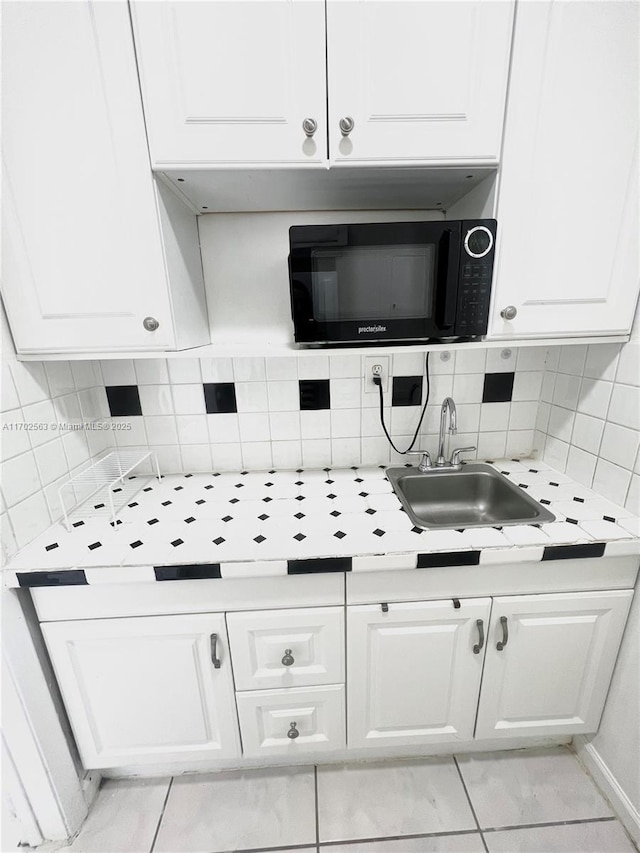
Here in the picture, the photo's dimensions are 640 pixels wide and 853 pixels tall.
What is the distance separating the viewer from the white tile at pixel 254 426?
1288mm

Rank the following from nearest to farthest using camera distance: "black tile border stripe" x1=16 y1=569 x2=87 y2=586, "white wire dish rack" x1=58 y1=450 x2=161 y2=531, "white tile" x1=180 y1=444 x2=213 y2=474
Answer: "black tile border stripe" x1=16 y1=569 x2=87 y2=586 → "white wire dish rack" x1=58 y1=450 x2=161 y2=531 → "white tile" x1=180 y1=444 x2=213 y2=474

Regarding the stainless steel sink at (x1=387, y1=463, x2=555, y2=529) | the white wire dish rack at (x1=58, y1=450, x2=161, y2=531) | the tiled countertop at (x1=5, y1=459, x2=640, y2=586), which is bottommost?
the stainless steel sink at (x1=387, y1=463, x2=555, y2=529)

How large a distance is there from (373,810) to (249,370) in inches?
57.2

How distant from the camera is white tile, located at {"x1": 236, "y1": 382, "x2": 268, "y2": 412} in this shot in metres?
1.26

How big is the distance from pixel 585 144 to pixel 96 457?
1696mm

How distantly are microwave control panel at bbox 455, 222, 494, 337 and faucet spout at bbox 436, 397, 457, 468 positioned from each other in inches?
14.2

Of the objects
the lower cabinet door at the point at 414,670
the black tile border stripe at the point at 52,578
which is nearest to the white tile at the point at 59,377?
the black tile border stripe at the point at 52,578

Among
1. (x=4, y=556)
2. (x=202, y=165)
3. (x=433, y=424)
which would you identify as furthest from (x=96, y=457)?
(x=433, y=424)

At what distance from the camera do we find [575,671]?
102 centimetres

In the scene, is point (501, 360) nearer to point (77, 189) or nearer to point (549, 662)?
point (549, 662)

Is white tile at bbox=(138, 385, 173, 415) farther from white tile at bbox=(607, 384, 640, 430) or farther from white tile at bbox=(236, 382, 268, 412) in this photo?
white tile at bbox=(607, 384, 640, 430)

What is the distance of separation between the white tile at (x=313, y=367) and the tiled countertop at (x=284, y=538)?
0.42 meters

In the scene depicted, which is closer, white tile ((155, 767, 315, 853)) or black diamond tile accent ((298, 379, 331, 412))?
white tile ((155, 767, 315, 853))

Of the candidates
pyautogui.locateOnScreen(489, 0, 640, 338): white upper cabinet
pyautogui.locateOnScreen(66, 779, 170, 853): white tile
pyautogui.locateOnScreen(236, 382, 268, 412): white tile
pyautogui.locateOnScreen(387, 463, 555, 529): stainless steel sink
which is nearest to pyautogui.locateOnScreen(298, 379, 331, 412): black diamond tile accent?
pyautogui.locateOnScreen(236, 382, 268, 412): white tile
